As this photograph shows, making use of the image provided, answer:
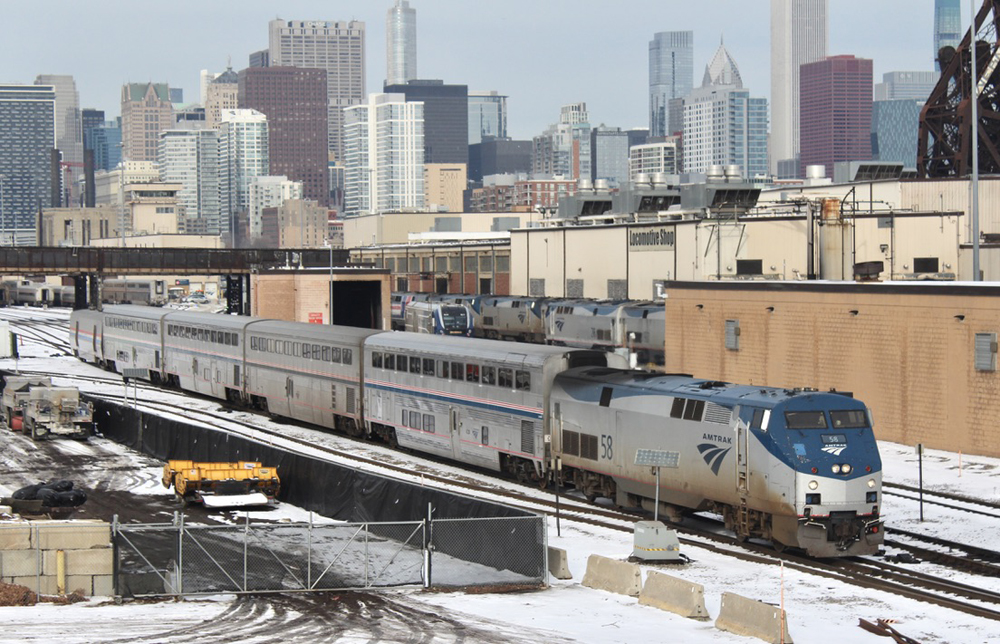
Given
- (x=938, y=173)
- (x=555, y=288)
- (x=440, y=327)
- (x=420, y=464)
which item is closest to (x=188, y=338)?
(x=440, y=327)

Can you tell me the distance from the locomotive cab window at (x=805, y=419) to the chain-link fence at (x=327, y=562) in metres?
5.96

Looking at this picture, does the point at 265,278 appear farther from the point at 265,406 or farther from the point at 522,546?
the point at 522,546

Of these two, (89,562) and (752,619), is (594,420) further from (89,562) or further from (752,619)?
(89,562)

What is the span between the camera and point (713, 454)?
29.0m

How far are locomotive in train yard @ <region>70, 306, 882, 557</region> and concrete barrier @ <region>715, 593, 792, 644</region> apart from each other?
17.5 ft

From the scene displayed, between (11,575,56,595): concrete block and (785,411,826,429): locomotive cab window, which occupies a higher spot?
(785,411,826,429): locomotive cab window

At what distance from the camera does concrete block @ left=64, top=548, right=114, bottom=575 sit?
24453 millimetres

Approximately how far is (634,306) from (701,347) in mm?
11163

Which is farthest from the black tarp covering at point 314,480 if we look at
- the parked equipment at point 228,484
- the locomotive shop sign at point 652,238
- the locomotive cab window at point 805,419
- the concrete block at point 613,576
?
the locomotive shop sign at point 652,238

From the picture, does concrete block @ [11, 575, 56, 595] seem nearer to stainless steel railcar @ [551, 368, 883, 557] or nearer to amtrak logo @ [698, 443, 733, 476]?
stainless steel railcar @ [551, 368, 883, 557]

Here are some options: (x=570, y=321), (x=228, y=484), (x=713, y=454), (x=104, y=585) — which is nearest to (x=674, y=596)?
(x=713, y=454)

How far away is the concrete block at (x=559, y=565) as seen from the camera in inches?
1038

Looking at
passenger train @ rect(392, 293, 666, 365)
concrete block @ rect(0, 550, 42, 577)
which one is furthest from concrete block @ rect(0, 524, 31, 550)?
passenger train @ rect(392, 293, 666, 365)

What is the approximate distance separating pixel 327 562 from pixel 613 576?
21.4 feet
